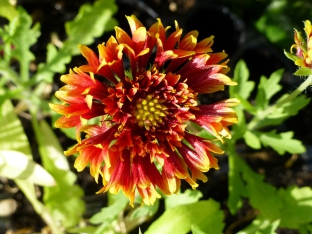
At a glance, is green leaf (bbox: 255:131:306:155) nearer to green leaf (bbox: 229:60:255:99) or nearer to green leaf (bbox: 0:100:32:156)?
green leaf (bbox: 229:60:255:99)

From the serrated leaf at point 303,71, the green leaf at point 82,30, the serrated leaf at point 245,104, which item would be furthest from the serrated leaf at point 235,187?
the green leaf at point 82,30

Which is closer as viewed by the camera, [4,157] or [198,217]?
[198,217]

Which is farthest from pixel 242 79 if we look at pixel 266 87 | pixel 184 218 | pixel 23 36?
pixel 23 36

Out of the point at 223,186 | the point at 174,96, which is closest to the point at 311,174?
the point at 223,186

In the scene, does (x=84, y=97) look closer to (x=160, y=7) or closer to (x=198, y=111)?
(x=198, y=111)

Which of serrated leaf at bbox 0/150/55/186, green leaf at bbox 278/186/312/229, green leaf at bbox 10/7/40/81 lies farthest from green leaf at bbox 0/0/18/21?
green leaf at bbox 278/186/312/229

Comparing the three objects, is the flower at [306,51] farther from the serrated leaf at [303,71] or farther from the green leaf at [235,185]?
the green leaf at [235,185]
